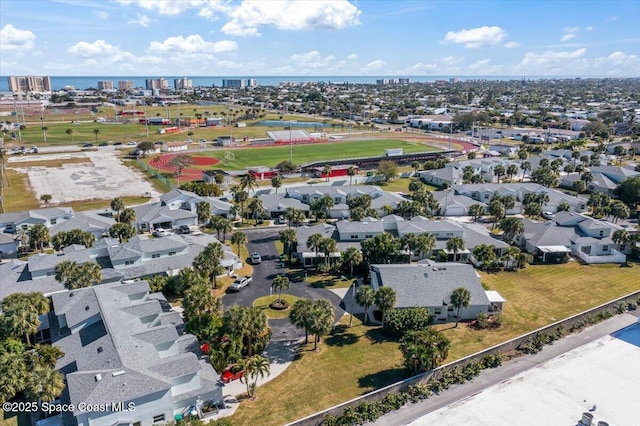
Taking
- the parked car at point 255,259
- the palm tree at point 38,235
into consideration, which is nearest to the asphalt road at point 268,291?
the parked car at point 255,259

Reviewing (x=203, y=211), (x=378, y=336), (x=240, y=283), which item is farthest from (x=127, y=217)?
(x=378, y=336)

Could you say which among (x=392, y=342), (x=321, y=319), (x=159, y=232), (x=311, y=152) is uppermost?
(x=311, y=152)

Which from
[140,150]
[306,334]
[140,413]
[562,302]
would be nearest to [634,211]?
[562,302]

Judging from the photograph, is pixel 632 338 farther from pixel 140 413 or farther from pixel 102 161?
pixel 102 161

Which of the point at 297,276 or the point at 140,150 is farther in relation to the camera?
the point at 140,150

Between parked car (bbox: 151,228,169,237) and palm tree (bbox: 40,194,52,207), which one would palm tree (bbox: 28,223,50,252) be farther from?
palm tree (bbox: 40,194,52,207)

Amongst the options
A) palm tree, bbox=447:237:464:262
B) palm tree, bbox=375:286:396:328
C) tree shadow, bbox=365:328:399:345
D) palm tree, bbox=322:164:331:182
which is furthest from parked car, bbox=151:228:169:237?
palm tree, bbox=322:164:331:182

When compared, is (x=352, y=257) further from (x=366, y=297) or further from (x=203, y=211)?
(x=203, y=211)
